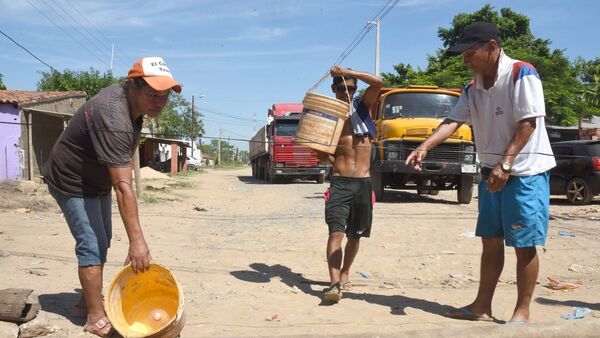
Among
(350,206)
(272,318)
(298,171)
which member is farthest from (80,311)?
(298,171)

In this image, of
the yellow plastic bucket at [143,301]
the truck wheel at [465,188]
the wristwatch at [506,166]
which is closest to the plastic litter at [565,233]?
the truck wheel at [465,188]

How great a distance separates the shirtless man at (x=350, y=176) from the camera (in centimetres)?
447

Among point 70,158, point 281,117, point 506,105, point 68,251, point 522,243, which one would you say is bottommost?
point 68,251

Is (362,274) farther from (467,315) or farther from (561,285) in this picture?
(561,285)

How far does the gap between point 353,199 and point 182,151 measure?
141 feet

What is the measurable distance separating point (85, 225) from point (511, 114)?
2.77m

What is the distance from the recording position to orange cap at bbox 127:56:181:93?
312cm

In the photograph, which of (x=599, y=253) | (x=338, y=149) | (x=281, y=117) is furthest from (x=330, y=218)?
(x=281, y=117)

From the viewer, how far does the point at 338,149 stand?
460 centimetres

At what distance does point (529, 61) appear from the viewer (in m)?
25.2

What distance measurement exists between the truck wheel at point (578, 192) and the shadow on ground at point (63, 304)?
11.1 meters

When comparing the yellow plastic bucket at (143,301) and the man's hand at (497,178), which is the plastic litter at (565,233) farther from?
the yellow plastic bucket at (143,301)

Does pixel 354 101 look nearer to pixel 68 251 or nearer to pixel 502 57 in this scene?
pixel 502 57

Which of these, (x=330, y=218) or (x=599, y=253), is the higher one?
(x=330, y=218)
